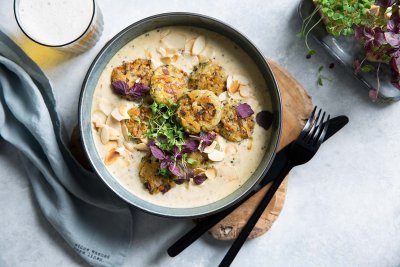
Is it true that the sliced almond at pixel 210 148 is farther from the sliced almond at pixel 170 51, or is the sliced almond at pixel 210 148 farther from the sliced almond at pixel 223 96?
the sliced almond at pixel 170 51

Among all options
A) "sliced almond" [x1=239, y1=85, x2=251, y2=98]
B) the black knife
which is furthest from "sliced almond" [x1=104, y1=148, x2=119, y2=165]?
"sliced almond" [x1=239, y1=85, x2=251, y2=98]

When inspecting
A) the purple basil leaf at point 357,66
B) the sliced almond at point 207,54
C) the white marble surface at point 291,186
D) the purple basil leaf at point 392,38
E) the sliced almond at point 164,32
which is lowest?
the white marble surface at point 291,186

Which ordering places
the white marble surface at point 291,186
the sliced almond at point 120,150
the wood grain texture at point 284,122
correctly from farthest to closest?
the white marble surface at point 291,186 → the wood grain texture at point 284,122 → the sliced almond at point 120,150

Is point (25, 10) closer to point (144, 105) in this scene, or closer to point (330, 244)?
point (144, 105)

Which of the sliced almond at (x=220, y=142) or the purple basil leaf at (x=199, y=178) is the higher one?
the sliced almond at (x=220, y=142)

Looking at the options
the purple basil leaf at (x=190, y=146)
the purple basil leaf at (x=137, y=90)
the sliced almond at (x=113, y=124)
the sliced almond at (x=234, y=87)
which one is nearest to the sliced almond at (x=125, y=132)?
the sliced almond at (x=113, y=124)

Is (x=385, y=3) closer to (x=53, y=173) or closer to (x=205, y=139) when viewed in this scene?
(x=205, y=139)

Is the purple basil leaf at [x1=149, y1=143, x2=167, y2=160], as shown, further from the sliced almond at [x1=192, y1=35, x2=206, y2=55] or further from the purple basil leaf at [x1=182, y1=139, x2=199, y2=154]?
the sliced almond at [x1=192, y1=35, x2=206, y2=55]

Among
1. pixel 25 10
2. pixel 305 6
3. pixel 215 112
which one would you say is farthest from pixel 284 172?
pixel 25 10
